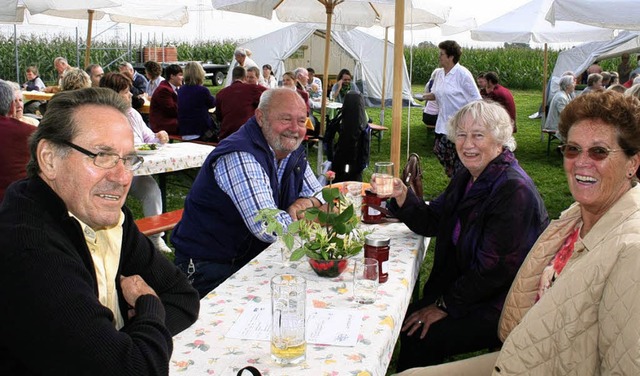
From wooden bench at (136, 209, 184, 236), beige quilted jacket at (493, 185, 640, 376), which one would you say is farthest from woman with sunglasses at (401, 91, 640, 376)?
wooden bench at (136, 209, 184, 236)

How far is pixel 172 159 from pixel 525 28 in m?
8.36

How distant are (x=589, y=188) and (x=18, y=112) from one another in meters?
4.16

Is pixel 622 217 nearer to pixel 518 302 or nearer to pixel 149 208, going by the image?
pixel 518 302

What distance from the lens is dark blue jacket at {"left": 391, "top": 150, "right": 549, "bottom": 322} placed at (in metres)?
2.73

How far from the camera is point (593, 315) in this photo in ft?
6.00

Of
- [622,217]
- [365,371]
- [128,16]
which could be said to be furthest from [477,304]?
[128,16]

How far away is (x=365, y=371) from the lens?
5.66 ft

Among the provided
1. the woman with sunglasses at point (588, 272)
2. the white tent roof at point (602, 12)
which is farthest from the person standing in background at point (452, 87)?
the woman with sunglasses at point (588, 272)

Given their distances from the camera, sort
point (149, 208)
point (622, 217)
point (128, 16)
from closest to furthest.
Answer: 1. point (622, 217)
2. point (149, 208)
3. point (128, 16)

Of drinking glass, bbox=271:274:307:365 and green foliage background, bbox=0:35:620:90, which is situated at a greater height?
green foliage background, bbox=0:35:620:90

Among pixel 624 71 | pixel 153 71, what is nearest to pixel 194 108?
pixel 153 71

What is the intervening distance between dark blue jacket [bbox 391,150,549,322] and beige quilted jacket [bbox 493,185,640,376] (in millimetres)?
663

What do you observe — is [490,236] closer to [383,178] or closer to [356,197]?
[383,178]

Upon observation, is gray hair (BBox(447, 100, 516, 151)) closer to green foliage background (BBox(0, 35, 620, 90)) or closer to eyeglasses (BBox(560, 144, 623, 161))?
eyeglasses (BBox(560, 144, 623, 161))
